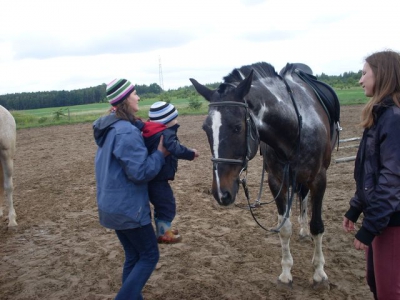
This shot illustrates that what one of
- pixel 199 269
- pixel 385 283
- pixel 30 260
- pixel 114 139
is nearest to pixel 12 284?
pixel 30 260

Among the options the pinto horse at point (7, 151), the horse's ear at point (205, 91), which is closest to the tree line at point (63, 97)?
Result: the pinto horse at point (7, 151)

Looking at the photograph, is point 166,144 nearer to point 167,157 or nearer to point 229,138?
point 167,157

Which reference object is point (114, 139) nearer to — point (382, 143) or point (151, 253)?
point (151, 253)

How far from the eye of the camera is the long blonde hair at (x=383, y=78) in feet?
6.95

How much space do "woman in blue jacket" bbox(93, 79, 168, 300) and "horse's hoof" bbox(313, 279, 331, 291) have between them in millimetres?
1696

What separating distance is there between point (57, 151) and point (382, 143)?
1183 centimetres

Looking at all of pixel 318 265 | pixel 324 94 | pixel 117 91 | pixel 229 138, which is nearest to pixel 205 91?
pixel 229 138

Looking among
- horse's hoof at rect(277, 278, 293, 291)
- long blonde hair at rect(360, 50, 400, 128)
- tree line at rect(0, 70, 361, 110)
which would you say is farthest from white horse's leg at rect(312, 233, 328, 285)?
tree line at rect(0, 70, 361, 110)

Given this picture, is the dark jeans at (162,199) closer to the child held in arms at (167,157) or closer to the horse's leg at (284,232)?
the child held in arms at (167,157)

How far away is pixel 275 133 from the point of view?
10.6 ft

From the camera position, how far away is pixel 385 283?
2104 mm

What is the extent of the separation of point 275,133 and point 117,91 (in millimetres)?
1383

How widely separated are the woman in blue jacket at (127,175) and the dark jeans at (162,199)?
139 mm

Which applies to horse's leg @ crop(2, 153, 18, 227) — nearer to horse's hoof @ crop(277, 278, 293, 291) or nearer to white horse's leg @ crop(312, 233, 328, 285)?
horse's hoof @ crop(277, 278, 293, 291)
